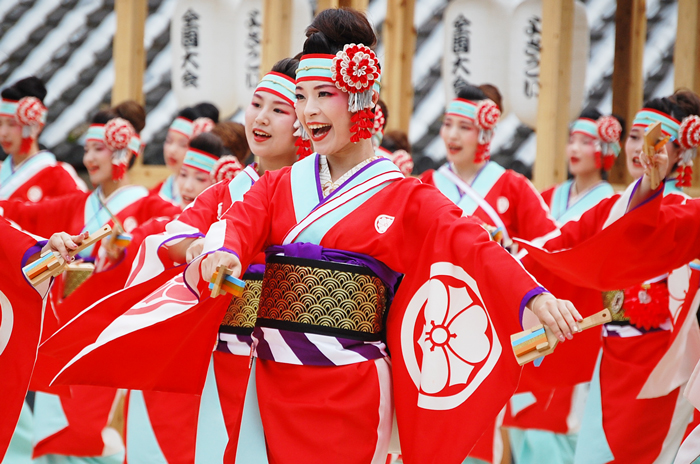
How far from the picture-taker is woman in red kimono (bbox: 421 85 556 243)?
18.2ft

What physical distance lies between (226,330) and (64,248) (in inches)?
28.9

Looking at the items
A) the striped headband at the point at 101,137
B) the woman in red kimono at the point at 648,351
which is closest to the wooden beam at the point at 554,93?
the woman in red kimono at the point at 648,351

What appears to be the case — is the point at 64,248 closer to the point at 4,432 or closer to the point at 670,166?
the point at 4,432

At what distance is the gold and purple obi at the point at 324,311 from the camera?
2.79 metres

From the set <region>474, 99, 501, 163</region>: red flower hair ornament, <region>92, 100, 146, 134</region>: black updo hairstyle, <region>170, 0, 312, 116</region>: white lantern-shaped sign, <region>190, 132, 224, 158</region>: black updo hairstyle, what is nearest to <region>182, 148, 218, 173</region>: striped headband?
<region>190, 132, 224, 158</region>: black updo hairstyle

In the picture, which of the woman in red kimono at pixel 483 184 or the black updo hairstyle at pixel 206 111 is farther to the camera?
the black updo hairstyle at pixel 206 111

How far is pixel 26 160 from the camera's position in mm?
6441

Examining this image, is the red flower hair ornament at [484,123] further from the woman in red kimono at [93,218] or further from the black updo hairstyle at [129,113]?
the black updo hairstyle at [129,113]

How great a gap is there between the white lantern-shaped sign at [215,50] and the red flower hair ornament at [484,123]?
8.44 feet

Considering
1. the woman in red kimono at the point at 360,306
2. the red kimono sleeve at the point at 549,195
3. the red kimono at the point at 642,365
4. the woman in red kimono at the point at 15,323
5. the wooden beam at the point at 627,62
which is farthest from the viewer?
the wooden beam at the point at 627,62

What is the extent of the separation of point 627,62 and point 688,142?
334 cm

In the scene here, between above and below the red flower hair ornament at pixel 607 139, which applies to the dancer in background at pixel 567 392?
below

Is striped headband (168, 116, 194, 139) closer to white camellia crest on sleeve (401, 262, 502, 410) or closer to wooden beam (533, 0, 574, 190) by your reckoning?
wooden beam (533, 0, 574, 190)

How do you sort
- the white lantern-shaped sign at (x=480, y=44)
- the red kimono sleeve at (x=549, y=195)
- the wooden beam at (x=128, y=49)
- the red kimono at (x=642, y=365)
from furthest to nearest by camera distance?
the wooden beam at (x=128, y=49) → the white lantern-shaped sign at (x=480, y=44) → the red kimono sleeve at (x=549, y=195) → the red kimono at (x=642, y=365)
